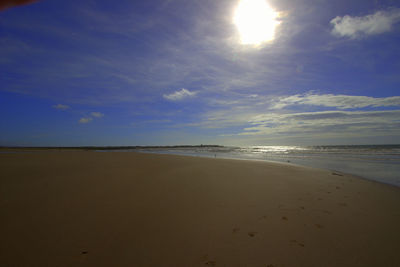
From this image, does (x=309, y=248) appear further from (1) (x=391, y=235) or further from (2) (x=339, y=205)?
(2) (x=339, y=205)

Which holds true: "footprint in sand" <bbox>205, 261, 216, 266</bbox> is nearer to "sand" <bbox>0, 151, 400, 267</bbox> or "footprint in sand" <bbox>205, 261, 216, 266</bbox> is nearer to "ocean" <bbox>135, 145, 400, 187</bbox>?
"sand" <bbox>0, 151, 400, 267</bbox>

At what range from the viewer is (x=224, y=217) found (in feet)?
12.8

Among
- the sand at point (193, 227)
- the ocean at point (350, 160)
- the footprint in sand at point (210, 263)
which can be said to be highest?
the ocean at point (350, 160)

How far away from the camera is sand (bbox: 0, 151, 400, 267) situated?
8.71 feet

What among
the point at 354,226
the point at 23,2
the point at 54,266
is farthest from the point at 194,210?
the point at 23,2

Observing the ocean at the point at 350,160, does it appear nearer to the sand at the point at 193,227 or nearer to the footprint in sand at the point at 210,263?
the sand at the point at 193,227

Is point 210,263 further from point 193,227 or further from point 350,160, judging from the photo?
point 350,160

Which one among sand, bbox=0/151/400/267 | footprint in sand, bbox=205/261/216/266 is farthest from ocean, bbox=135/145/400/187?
footprint in sand, bbox=205/261/216/266

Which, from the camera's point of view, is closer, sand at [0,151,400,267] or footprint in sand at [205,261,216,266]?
footprint in sand at [205,261,216,266]

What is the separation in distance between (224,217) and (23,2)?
4.01m

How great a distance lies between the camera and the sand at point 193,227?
266 cm

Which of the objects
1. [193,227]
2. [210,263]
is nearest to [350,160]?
[193,227]

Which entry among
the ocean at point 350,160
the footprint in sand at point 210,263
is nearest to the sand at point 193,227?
the footprint in sand at point 210,263

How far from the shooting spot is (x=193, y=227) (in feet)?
11.4
